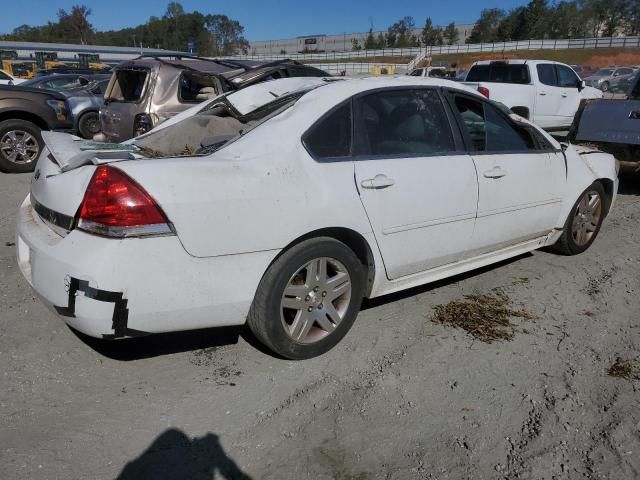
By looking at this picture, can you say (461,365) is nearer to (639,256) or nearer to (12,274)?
(639,256)

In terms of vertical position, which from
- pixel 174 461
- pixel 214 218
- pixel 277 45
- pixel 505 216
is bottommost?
pixel 174 461

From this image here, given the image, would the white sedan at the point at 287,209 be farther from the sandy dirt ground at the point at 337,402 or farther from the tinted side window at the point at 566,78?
the tinted side window at the point at 566,78

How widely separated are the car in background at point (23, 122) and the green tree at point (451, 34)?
9706 centimetres

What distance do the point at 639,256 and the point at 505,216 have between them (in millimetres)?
2025

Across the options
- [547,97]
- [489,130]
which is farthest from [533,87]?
[489,130]

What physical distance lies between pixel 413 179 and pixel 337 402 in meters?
1.42

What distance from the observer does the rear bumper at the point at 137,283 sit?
2.46m

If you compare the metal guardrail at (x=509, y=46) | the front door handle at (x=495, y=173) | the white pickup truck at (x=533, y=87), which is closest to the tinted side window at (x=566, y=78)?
A: the white pickup truck at (x=533, y=87)

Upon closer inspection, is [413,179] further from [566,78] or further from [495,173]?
[566,78]

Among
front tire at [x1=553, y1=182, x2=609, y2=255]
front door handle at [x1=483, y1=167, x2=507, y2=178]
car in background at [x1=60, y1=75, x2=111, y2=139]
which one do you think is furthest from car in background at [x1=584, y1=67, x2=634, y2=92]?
front door handle at [x1=483, y1=167, x2=507, y2=178]

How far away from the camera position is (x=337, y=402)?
9.18 feet

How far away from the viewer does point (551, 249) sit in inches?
201

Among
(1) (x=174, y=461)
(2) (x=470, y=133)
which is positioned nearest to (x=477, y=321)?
(2) (x=470, y=133)

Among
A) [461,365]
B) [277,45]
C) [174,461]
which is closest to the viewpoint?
[174,461]
